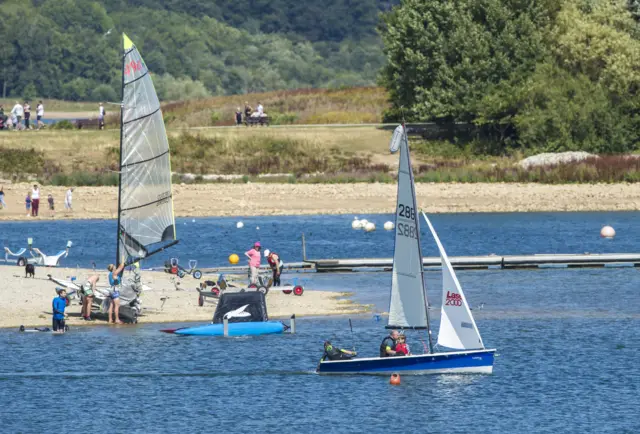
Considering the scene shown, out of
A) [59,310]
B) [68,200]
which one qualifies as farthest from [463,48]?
[59,310]

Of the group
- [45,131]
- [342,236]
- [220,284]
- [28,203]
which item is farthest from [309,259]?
[45,131]

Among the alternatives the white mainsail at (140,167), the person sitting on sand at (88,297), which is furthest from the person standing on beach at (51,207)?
the person sitting on sand at (88,297)

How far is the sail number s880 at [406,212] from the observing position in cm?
3856

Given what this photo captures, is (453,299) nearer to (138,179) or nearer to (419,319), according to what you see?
(419,319)

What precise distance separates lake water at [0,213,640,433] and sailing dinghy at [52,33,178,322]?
2.13 metres

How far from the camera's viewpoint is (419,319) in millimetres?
39750

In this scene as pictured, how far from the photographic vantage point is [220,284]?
50906 mm

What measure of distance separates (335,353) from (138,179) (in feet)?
41.8

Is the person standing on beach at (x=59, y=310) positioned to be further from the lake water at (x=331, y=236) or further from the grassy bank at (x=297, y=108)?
the grassy bank at (x=297, y=108)

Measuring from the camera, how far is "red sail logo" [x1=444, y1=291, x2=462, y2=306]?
128 ft

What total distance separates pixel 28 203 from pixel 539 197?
Result: 3325 centimetres

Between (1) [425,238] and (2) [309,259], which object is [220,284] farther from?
(1) [425,238]

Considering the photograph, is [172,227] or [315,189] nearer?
[172,227]

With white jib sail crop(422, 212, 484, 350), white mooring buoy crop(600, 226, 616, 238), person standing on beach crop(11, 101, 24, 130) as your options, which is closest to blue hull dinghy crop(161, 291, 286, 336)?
white jib sail crop(422, 212, 484, 350)
